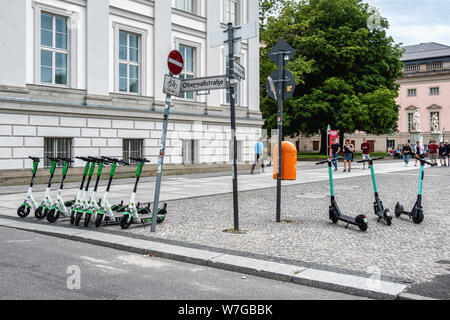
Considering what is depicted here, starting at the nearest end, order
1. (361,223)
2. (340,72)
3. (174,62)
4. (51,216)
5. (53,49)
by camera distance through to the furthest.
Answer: (361,223) < (174,62) < (51,216) < (53,49) < (340,72)

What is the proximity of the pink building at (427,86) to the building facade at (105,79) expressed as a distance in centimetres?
5529

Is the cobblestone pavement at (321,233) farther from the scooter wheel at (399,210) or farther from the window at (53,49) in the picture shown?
the window at (53,49)

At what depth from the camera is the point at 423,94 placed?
72.9 meters

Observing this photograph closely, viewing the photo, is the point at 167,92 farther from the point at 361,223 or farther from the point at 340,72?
the point at 340,72

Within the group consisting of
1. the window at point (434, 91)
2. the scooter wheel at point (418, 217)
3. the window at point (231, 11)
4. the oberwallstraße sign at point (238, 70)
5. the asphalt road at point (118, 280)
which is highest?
the window at point (434, 91)

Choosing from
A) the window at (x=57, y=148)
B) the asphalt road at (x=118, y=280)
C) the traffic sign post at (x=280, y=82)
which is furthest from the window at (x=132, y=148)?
the asphalt road at (x=118, y=280)

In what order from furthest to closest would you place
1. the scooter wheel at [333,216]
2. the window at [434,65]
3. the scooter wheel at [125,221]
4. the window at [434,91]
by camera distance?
the window at [434,91] < the window at [434,65] < the scooter wheel at [333,216] < the scooter wheel at [125,221]

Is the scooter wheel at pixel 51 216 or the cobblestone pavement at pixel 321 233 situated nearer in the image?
the cobblestone pavement at pixel 321 233

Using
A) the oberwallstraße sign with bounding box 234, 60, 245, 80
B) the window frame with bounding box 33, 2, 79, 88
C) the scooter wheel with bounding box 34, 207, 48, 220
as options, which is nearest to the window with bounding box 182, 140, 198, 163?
the window frame with bounding box 33, 2, 79, 88

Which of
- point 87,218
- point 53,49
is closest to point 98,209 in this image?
point 87,218

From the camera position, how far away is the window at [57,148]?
17108 mm

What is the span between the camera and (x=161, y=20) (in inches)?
835

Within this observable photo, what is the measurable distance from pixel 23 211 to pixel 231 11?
19.2 m
